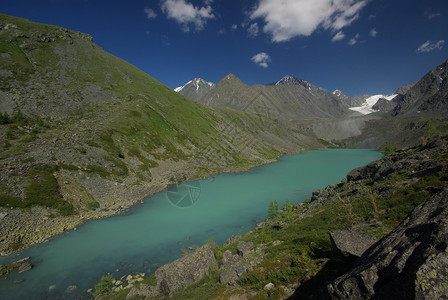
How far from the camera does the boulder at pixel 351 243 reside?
7.83 metres

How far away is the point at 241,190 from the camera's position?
160 feet

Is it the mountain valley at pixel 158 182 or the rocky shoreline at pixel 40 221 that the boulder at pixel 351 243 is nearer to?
the mountain valley at pixel 158 182

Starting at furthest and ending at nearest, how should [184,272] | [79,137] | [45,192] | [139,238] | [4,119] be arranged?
1. [79,137]
2. [4,119]
3. [45,192]
4. [139,238]
5. [184,272]

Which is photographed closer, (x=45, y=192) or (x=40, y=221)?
(x=40, y=221)

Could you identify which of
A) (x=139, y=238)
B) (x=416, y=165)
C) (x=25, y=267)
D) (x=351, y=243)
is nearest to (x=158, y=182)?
(x=139, y=238)

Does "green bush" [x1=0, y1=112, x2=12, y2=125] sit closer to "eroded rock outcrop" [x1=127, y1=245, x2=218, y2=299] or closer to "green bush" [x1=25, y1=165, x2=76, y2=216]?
"green bush" [x1=25, y1=165, x2=76, y2=216]

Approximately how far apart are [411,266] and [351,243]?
521cm

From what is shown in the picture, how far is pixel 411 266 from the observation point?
3646mm

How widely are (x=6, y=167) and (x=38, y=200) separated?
8043 millimetres

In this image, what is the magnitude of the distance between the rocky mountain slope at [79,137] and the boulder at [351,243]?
31702 millimetres

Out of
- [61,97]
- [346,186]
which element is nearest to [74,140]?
[61,97]

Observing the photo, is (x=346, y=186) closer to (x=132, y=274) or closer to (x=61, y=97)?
(x=132, y=274)

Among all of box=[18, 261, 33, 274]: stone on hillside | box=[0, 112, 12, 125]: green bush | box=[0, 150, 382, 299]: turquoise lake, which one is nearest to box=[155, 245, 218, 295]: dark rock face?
box=[0, 150, 382, 299]: turquoise lake

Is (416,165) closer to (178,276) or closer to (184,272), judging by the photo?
(184,272)
